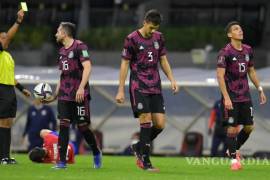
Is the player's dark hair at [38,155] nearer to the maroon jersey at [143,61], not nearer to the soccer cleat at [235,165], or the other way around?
the maroon jersey at [143,61]

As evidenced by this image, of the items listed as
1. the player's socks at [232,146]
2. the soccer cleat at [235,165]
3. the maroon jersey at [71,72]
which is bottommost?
the soccer cleat at [235,165]

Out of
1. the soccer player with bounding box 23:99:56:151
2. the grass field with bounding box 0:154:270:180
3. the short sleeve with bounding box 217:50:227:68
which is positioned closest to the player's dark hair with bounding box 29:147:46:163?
the grass field with bounding box 0:154:270:180

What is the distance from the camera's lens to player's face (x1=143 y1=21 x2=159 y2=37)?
14555 millimetres

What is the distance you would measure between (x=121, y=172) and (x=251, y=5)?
950 inches

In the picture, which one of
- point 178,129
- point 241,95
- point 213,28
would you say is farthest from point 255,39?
point 241,95

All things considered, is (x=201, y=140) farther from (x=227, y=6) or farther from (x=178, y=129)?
(x=227, y=6)

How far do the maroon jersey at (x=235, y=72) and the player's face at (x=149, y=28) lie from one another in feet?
4.71

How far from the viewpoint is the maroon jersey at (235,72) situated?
15.6 meters

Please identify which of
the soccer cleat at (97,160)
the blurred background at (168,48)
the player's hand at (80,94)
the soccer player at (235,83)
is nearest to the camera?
the player's hand at (80,94)

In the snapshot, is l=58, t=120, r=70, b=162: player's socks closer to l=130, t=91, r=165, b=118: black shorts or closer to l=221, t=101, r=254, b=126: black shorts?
l=130, t=91, r=165, b=118: black shorts

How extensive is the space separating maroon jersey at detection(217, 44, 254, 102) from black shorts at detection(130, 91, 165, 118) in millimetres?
1469

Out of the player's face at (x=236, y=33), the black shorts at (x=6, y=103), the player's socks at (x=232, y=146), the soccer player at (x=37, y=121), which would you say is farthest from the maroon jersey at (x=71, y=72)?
the soccer player at (x=37, y=121)

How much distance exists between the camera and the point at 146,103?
14570 mm

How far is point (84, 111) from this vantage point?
14805mm
